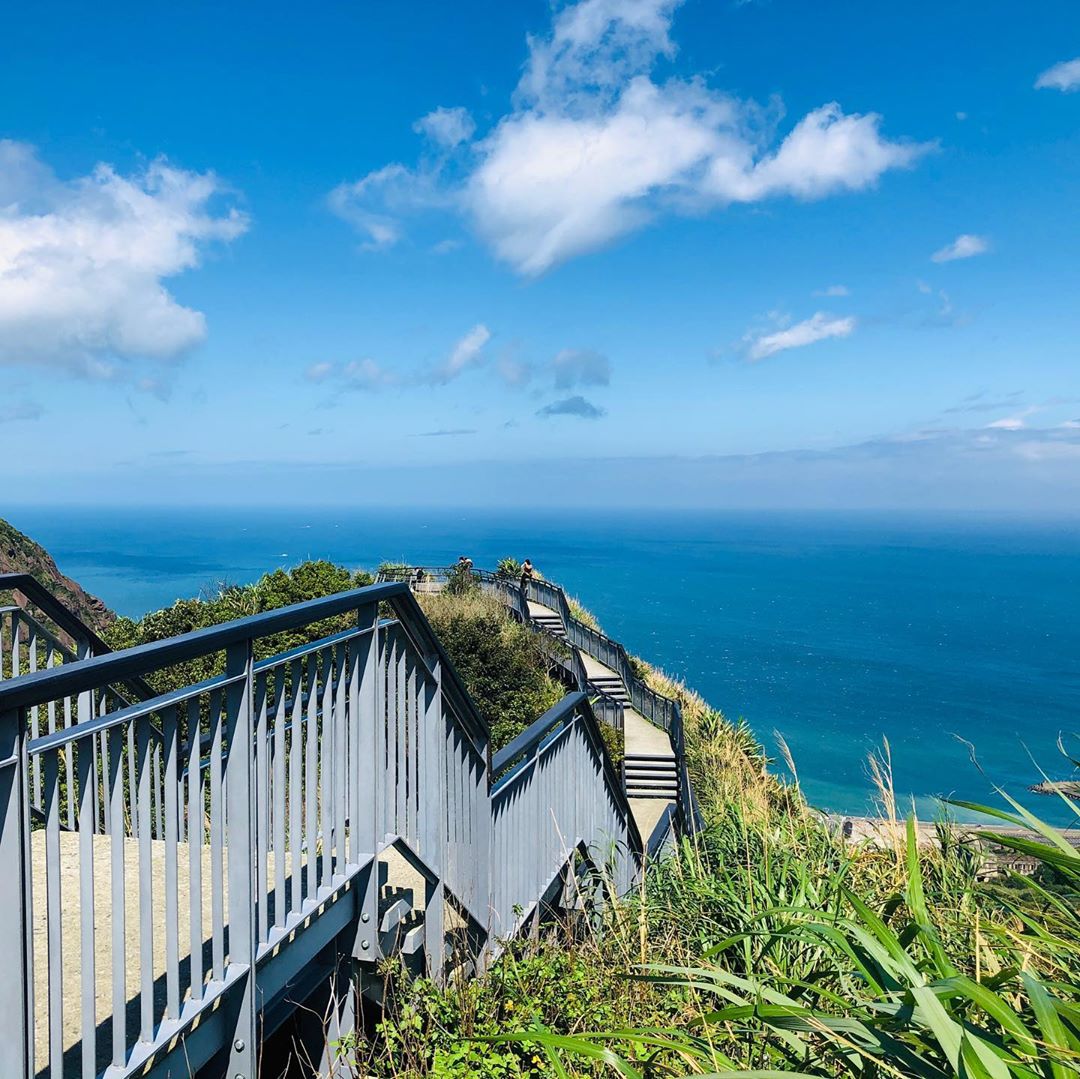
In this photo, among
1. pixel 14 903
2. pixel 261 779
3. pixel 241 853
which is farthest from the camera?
pixel 261 779

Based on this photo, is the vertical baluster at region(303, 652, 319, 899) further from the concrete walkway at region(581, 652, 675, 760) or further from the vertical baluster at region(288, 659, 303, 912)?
the concrete walkway at region(581, 652, 675, 760)

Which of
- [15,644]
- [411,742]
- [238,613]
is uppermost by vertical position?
[15,644]

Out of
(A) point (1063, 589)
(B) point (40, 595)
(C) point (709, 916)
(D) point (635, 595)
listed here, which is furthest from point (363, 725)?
(A) point (1063, 589)

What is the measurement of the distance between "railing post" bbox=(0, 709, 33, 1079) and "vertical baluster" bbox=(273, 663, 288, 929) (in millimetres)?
1100

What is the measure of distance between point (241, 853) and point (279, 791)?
256 millimetres

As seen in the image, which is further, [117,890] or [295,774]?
[295,774]

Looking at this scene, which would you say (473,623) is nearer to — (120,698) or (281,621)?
(120,698)

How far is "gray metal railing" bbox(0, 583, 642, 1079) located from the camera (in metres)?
1.85

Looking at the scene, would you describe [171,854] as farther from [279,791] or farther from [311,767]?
[311,767]

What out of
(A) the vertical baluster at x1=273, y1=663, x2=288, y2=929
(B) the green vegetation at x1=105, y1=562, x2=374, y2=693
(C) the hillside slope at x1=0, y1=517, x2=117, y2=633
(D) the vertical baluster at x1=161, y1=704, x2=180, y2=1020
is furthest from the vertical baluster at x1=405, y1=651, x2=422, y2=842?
(C) the hillside slope at x1=0, y1=517, x2=117, y2=633

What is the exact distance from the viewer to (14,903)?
1.67 metres

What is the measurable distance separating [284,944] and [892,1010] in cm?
213

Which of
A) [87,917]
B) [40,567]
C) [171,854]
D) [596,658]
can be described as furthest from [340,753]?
[596,658]

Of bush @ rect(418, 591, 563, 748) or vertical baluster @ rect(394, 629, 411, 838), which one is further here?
bush @ rect(418, 591, 563, 748)
